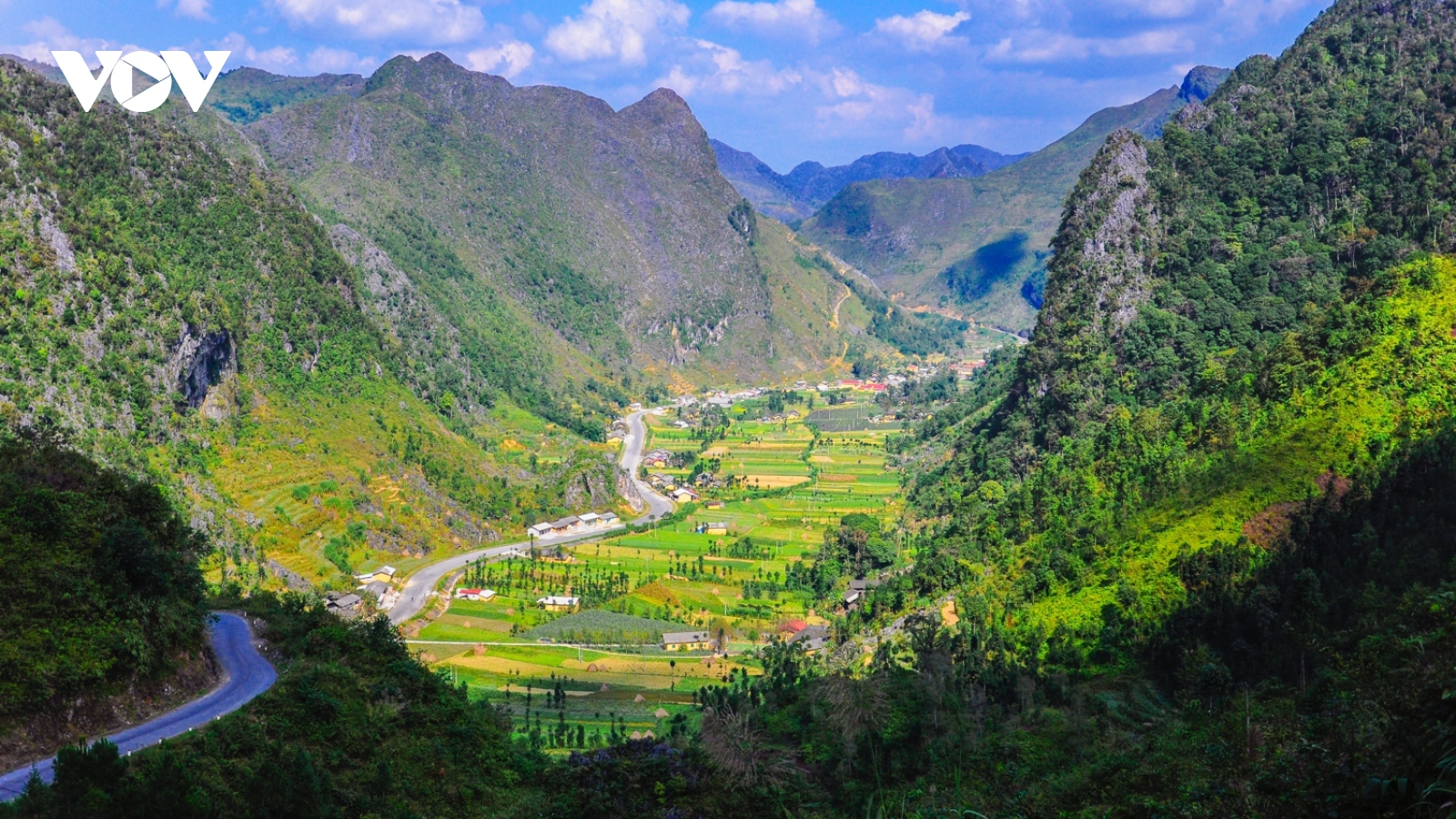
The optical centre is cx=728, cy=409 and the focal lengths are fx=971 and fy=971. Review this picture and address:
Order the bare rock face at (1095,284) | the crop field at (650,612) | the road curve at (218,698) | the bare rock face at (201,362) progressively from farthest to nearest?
1. the bare rock face at (1095,284)
2. the bare rock face at (201,362)
3. the crop field at (650,612)
4. the road curve at (218,698)

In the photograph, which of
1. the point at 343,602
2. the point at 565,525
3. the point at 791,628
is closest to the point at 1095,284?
the point at 791,628

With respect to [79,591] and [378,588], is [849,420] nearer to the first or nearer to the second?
[378,588]

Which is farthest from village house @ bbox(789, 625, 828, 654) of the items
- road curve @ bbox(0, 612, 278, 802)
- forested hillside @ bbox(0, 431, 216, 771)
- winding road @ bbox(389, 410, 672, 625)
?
forested hillside @ bbox(0, 431, 216, 771)

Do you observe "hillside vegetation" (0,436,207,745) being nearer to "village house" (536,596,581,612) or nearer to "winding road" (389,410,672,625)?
"winding road" (389,410,672,625)

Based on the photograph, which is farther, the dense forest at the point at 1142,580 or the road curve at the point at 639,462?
the road curve at the point at 639,462

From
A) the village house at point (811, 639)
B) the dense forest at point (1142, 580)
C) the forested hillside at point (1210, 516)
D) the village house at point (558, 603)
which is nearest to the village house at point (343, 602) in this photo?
the village house at point (558, 603)

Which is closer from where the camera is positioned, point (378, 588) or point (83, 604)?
point (83, 604)

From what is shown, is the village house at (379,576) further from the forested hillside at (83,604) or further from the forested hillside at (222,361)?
the forested hillside at (83,604)
